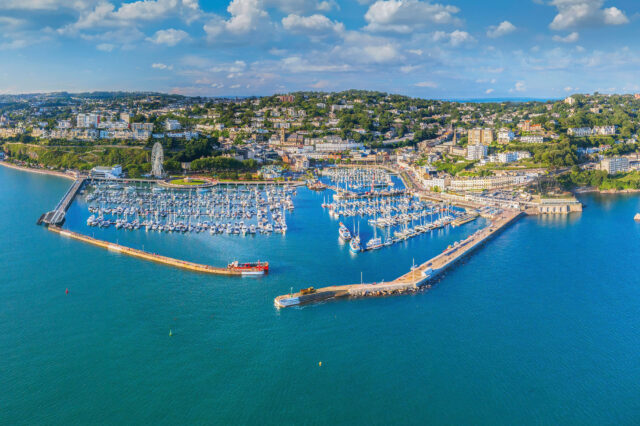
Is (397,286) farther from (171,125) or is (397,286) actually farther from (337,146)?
(171,125)

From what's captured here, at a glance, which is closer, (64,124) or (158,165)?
(158,165)

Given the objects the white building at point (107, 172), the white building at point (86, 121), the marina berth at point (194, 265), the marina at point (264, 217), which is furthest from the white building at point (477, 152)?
the white building at point (86, 121)

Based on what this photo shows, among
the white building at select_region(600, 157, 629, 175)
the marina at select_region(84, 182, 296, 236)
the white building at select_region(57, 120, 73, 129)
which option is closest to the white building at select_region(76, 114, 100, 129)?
the white building at select_region(57, 120, 73, 129)

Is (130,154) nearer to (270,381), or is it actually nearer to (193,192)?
(193,192)

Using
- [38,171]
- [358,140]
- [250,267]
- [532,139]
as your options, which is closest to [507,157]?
[532,139]

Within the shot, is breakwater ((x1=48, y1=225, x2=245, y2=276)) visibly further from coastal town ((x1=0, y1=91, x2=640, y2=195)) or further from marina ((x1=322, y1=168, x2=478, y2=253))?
coastal town ((x1=0, y1=91, x2=640, y2=195))

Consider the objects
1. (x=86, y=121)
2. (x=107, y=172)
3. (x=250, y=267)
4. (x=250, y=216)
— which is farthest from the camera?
(x=86, y=121)
